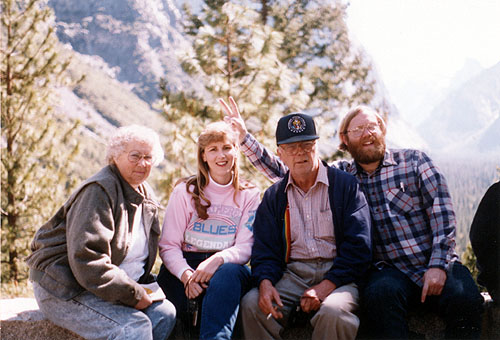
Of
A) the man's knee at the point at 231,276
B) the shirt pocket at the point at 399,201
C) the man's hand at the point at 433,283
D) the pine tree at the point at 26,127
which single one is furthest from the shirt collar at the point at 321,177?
the pine tree at the point at 26,127

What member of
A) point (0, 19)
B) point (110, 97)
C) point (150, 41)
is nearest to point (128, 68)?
point (150, 41)

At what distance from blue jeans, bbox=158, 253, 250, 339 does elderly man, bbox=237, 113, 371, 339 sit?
0.07 meters

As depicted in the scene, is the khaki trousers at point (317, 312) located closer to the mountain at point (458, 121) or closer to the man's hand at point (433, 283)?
the man's hand at point (433, 283)

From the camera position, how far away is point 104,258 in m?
2.15

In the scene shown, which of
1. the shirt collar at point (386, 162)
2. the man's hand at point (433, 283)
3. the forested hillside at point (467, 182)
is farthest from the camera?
the forested hillside at point (467, 182)

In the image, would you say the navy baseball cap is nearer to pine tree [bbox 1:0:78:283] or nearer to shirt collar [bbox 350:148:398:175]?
shirt collar [bbox 350:148:398:175]

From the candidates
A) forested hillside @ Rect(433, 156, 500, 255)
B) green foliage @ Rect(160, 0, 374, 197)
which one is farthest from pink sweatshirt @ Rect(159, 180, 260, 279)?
forested hillside @ Rect(433, 156, 500, 255)

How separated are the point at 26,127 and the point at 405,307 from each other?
931cm

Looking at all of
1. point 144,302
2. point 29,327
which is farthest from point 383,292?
point 29,327

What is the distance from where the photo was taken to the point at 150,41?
517ft

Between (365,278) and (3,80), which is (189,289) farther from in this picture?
(3,80)

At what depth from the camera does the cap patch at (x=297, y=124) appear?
2.58m

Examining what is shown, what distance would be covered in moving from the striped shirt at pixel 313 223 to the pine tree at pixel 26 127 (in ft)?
27.5

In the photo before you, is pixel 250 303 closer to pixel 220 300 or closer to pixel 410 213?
pixel 220 300
